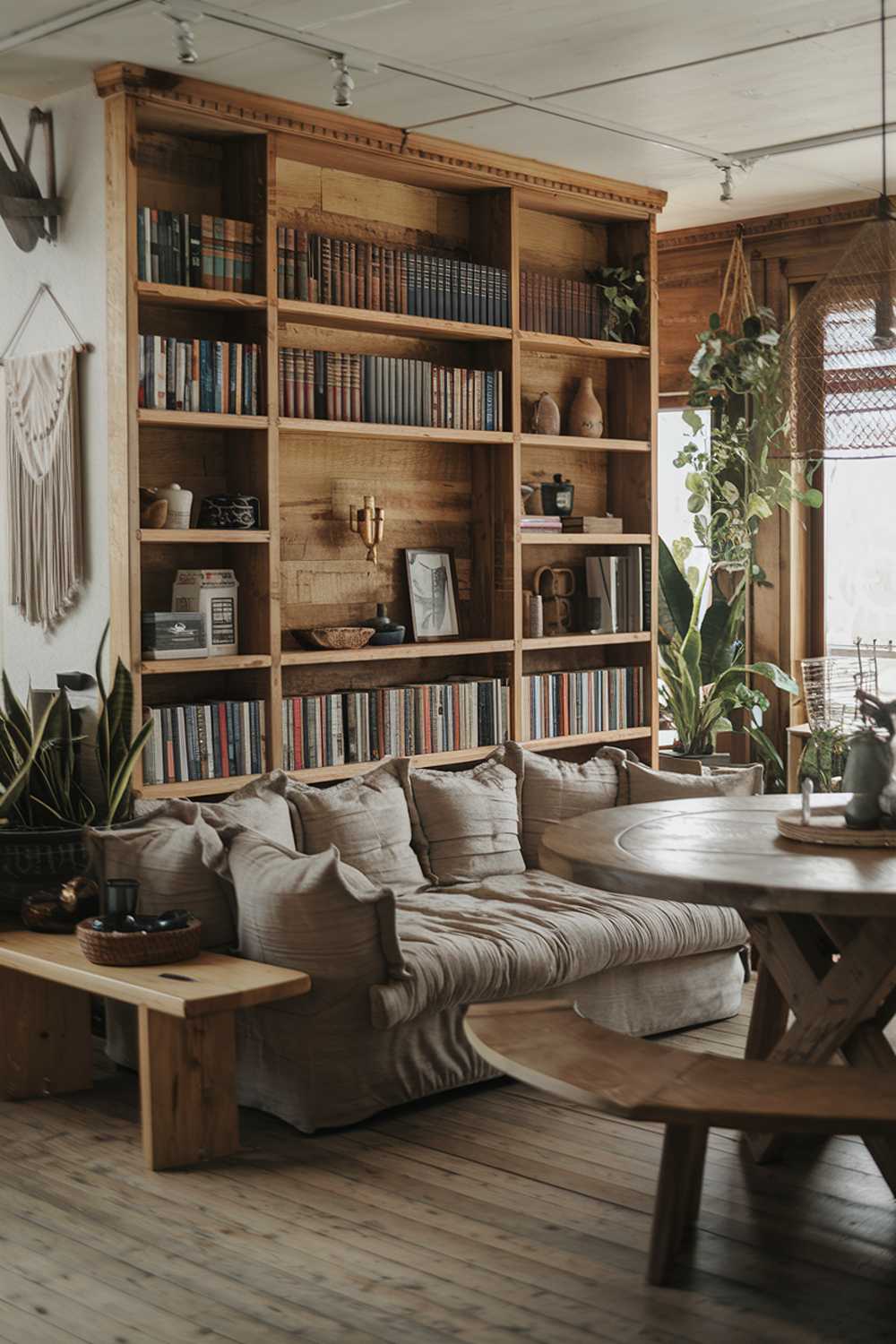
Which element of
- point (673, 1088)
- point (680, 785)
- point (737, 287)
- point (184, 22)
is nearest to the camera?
point (673, 1088)

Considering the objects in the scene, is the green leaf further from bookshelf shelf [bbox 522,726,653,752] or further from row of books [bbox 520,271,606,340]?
row of books [bbox 520,271,606,340]

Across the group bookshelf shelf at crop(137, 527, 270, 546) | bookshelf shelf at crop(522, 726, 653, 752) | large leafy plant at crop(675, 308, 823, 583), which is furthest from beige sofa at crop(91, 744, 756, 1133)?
large leafy plant at crop(675, 308, 823, 583)

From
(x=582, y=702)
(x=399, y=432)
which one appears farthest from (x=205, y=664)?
(x=582, y=702)

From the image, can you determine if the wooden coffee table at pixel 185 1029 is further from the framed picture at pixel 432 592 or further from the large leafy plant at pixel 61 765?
the framed picture at pixel 432 592

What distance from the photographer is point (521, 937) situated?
4.31 meters

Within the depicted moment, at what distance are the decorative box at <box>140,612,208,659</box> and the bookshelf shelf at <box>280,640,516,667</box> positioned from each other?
0.33 meters

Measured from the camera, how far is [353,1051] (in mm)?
3953

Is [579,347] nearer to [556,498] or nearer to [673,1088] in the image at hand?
[556,498]

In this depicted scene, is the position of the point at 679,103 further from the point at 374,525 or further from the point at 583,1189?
the point at 583,1189

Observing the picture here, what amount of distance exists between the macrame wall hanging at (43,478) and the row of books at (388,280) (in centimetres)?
79

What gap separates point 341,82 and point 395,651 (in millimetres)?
1885

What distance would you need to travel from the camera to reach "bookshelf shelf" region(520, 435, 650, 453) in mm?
6000

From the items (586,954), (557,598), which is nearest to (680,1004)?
(586,954)

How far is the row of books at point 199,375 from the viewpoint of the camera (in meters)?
4.79
